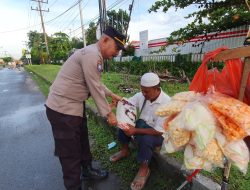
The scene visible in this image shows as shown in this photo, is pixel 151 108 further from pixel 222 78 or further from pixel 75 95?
pixel 222 78

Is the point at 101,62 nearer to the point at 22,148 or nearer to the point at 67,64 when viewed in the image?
the point at 67,64

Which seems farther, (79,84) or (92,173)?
(92,173)

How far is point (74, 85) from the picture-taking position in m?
2.53

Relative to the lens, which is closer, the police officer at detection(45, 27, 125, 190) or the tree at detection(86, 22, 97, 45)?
the police officer at detection(45, 27, 125, 190)

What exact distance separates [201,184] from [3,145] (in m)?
3.88

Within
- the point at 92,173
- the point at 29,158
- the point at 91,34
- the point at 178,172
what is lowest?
the point at 29,158

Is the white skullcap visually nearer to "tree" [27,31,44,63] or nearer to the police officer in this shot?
the police officer

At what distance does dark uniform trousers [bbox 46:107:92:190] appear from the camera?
2.60 m

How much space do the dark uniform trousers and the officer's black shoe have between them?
0.42 m

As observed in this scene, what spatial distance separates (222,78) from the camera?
1546 millimetres

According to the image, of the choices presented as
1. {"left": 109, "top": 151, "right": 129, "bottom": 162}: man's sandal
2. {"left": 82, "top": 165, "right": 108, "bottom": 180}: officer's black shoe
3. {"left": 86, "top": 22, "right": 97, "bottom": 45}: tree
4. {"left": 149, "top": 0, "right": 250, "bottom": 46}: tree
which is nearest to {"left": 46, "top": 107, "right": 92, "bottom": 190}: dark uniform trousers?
{"left": 82, "top": 165, "right": 108, "bottom": 180}: officer's black shoe

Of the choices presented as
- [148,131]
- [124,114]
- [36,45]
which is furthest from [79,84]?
[36,45]

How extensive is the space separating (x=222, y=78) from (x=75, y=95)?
1552mm

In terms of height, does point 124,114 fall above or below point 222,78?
below
